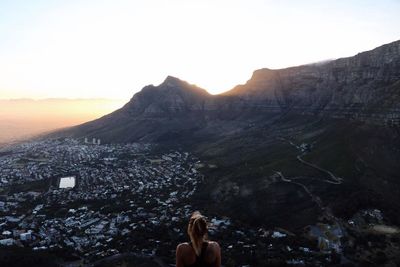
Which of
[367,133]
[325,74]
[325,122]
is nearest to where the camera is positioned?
[367,133]

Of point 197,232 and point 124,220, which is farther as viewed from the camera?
point 124,220

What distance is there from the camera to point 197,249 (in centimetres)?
939

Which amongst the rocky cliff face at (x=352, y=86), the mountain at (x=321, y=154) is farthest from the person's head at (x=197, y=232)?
the rocky cliff face at (x=352, y=86)

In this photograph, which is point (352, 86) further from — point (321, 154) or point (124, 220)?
point (124, 220)

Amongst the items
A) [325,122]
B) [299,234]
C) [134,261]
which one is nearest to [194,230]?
[134,261]

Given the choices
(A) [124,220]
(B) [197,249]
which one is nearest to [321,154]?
(A) [124,220]

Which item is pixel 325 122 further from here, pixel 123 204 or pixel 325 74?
pixel 123 204

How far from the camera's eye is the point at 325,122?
150000 millimetres

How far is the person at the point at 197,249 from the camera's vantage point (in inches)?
367

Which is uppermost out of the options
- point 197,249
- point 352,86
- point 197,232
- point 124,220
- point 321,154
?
point 197,232

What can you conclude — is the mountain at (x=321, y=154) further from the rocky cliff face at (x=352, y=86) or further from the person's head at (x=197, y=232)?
the person's head at (x=197, y=232)

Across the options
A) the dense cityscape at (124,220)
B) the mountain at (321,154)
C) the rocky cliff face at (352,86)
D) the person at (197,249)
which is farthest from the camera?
the rocky cliff face at (352,86)

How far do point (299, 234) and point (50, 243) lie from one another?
44.9m

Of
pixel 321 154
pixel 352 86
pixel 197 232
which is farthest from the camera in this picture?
pixel 352 86
